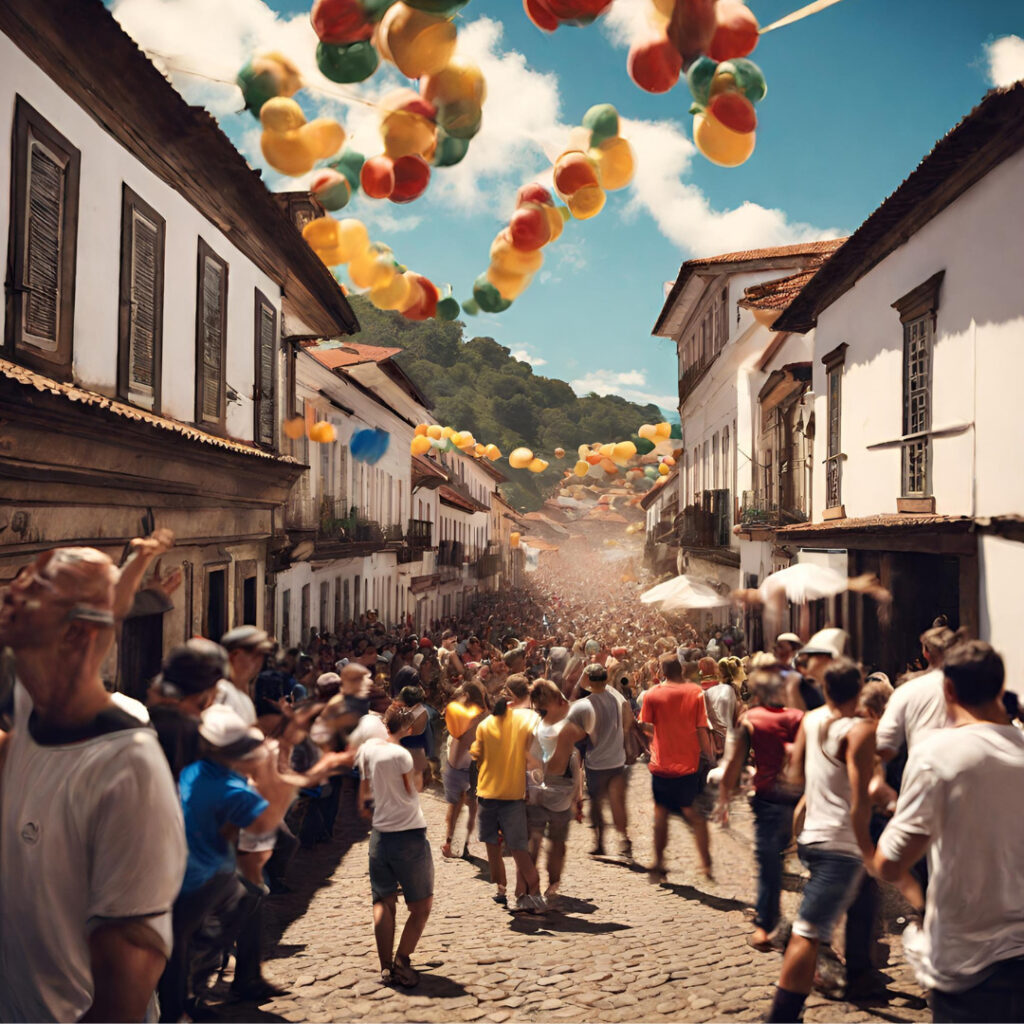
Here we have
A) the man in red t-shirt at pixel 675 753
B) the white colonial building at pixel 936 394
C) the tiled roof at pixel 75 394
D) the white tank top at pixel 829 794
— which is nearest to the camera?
the white tank top at pixel 829 794

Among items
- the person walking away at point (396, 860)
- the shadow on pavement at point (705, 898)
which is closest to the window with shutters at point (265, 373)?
the person walking away at point (396, 860)

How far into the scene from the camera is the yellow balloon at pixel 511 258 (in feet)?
21.9

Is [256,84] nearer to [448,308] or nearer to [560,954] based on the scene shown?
[448,308]

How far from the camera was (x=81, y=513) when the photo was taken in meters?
7.15

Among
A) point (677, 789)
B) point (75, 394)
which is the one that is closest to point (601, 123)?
point (75, 394)

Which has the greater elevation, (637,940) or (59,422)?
(59,422)

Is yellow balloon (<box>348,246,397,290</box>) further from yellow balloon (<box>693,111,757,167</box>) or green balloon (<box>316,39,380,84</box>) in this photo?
yellow balloon (<box>693,111,757,167</box>)

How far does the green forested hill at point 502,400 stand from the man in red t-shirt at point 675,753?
46081 mm

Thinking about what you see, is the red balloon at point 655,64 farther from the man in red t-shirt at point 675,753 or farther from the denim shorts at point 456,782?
the denim shorts at point 456,782

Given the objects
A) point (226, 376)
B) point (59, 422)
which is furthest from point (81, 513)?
point (226, 376)

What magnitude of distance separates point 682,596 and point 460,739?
3705 mm

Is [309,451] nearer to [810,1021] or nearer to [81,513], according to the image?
[81,513]

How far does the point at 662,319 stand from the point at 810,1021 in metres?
25.8

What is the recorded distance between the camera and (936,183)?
9.19 m
